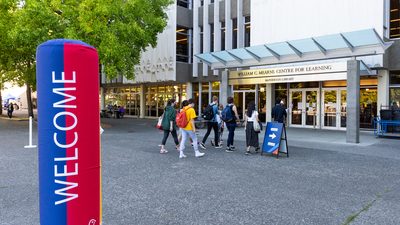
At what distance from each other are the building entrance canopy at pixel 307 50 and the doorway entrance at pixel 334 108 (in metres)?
4.33

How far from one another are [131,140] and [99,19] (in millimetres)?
6184

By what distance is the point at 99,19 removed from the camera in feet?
52.1

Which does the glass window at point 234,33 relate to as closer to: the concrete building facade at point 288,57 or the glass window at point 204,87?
the concrete building facade at point 288,57

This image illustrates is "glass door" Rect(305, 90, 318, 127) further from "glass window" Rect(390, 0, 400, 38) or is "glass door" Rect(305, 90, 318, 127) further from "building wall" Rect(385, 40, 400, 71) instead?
"glass window" Rect(390, 0, 400, 38)

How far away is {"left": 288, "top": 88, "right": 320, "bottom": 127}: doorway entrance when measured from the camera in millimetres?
19047

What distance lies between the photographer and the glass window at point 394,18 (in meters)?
16.0

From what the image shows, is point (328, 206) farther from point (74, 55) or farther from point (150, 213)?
point (74, 55)

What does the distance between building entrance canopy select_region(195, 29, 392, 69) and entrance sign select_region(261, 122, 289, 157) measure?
494 centimetres

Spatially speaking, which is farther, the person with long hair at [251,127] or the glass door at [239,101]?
the glass door at [239,101]

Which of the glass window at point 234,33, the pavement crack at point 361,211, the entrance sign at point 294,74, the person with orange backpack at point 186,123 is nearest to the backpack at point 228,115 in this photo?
the person with orange backpack at point 186,123

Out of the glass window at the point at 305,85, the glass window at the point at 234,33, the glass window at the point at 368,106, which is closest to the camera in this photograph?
the glass window at the point at 368,106

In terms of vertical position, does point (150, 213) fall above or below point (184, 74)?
below

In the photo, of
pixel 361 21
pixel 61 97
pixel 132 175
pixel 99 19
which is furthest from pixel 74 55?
pixel 361 21

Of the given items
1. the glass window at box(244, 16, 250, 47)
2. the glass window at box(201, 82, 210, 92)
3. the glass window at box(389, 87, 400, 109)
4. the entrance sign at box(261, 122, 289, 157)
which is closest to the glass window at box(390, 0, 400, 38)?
the glass window at box(389, 87, 400, 109)
